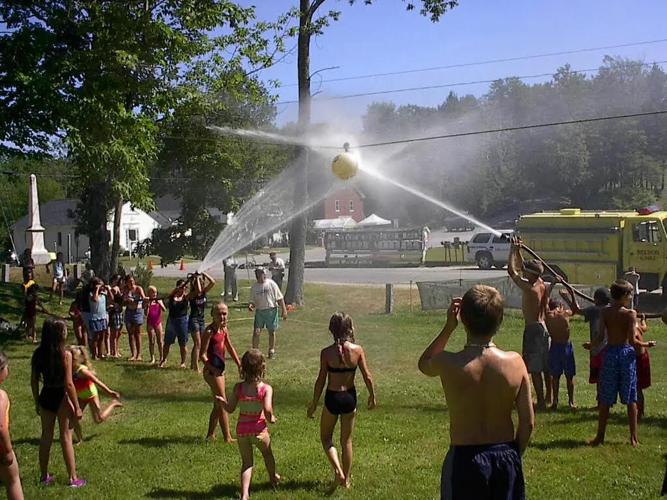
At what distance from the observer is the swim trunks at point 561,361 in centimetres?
862

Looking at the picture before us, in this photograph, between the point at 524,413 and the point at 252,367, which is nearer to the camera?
the point at 524,413

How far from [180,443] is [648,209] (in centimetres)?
1743

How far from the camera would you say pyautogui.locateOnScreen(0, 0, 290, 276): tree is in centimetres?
1334

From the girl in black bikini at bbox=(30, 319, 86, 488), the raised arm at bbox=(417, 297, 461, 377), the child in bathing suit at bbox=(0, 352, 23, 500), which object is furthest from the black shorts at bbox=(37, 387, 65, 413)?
the raised arm at bbox=(417, 297, 461, 377)

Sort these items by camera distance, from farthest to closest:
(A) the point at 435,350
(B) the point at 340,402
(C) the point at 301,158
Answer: (C) the point at 301,158
(B) the point at 340,402
(A) the point at 435,350

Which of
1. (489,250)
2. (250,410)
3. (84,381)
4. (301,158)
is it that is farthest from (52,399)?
(489,250)

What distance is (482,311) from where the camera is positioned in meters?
3.50

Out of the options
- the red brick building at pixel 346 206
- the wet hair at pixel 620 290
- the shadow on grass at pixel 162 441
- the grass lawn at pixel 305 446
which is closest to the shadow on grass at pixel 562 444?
the grass lawn at pixel 305 446

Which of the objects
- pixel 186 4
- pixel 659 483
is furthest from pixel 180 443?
pixel 186 4

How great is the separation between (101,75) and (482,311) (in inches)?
504

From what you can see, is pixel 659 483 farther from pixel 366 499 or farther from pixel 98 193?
pixel 98 193

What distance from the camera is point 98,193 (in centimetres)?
2141

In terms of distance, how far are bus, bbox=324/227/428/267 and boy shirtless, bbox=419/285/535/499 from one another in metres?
33.6

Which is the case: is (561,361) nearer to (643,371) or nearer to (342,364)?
(643,371)
